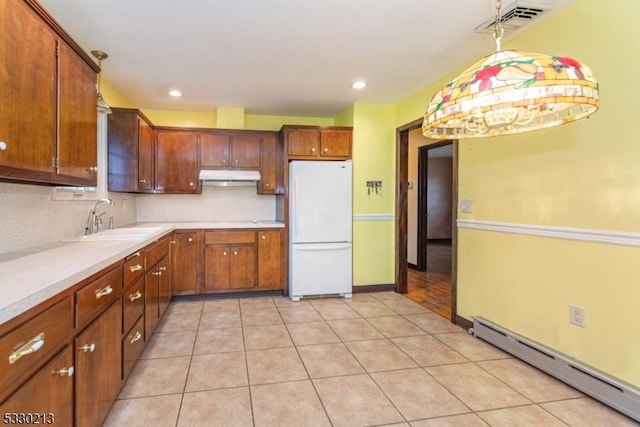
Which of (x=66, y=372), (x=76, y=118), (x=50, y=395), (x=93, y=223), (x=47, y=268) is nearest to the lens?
(x=50, y=395)

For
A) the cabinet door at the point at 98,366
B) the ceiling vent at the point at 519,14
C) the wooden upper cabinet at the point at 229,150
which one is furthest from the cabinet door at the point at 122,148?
the ceiling vent at the point at 519,14

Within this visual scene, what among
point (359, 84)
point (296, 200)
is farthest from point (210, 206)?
point (359, 84)

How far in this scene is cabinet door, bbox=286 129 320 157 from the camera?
436cm

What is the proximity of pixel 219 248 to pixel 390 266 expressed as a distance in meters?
2.24

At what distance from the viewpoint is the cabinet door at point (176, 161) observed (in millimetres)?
4410

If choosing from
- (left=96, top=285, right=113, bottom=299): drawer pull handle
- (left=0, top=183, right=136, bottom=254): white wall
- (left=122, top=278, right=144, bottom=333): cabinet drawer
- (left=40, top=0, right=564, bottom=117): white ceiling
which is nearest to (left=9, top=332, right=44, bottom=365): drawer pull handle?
(left=96, top=285, right=113, bottom=299): drawer pull handle

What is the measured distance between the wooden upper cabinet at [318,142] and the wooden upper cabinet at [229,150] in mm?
541

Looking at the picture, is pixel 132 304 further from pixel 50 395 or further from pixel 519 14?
pixel 519 14

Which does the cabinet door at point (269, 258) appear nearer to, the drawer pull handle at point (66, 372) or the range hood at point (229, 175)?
the range hood at point (229, 175)

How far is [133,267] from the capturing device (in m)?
2.30

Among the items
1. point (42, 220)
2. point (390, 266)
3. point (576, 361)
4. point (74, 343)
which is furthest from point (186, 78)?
point (576, 361)

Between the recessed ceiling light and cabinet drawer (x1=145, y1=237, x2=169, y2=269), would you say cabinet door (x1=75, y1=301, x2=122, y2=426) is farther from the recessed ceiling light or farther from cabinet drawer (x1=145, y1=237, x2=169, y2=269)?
the recessed ceiling light

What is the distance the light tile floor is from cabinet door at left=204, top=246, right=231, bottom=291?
738 mm

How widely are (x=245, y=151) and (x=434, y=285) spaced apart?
10.7ft
